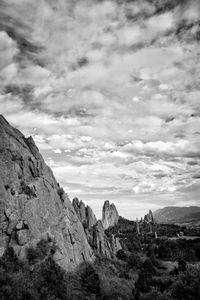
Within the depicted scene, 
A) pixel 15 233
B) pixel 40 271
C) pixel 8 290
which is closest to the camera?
pixel 8 290

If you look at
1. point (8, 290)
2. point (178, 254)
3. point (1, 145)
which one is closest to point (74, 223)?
point (1, 145)

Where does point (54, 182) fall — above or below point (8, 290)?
above

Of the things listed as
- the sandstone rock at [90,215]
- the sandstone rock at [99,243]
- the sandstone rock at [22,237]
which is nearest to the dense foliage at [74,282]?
the sandstone rock at [22,237]

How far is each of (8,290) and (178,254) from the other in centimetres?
8763

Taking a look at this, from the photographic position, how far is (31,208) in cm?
5425

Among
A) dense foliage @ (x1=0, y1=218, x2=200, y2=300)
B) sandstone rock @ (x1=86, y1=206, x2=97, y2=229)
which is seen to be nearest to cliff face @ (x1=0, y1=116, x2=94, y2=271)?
dense foliage @ (x1=0, y1=218, x2=200, y2=300)

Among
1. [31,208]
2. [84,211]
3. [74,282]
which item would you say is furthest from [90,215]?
[74,282]

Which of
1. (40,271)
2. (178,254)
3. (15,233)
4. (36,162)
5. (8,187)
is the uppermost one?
(36,162)

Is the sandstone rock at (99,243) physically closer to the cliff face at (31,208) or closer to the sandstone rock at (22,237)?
the cliff face at (31,208)

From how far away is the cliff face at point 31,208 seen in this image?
49.8 meters

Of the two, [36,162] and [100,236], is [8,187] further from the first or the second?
[100,236]

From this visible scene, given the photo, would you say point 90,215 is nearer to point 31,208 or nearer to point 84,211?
point 84,211

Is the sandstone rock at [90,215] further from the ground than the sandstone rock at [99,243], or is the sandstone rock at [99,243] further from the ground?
the sandstone rock at [90,215]

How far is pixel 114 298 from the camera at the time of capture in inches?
1802
